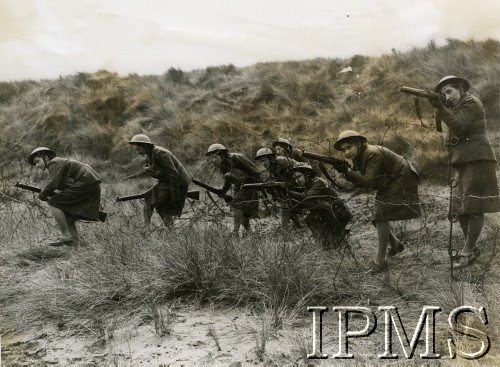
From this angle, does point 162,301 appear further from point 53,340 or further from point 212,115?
point 212,115

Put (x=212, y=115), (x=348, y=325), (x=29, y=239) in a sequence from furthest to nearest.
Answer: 1. (x=212, y=115)
2. (x=29, y=239)
3. (x=348, y=325)

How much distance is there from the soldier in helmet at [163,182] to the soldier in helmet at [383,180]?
2797mm

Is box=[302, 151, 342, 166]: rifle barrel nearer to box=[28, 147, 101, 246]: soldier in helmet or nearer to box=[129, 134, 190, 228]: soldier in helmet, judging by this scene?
box=[129, 134, 190, 228]: soldier in helmet

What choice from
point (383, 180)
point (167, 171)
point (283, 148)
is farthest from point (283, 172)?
point (167, 171)

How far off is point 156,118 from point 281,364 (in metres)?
11.9

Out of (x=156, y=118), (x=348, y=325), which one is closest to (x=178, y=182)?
(x=348, y=325)

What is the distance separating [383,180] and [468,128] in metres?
0.88

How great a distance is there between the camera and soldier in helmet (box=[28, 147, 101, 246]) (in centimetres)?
715

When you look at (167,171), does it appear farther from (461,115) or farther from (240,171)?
(461,115)

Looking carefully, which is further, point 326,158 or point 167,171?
point 167,171

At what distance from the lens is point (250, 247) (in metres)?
5.14

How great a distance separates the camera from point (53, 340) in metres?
4.32

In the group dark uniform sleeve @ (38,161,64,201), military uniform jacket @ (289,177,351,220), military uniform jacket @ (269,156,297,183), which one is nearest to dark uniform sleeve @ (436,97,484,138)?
military uniform jacket @ (289,177,351,220)

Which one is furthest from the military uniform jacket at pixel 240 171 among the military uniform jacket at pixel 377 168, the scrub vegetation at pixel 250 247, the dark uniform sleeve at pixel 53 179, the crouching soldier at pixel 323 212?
the military uniform jacket at pixel 377 168
